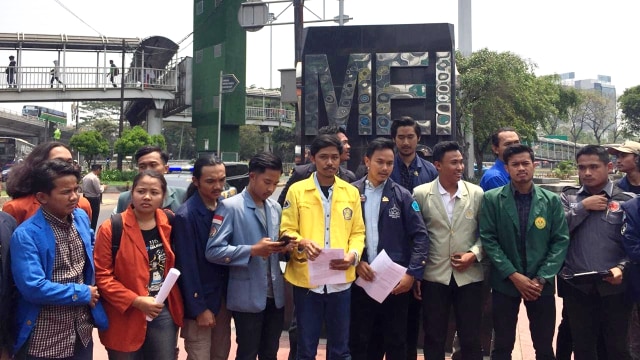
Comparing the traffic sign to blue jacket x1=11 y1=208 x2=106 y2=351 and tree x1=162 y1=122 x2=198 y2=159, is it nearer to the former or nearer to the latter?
blue jacket x1=11 y1=208 x2=106 y2=351

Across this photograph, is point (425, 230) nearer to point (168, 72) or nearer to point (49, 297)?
point (49, 297)

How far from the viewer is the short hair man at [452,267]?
12.3 feet

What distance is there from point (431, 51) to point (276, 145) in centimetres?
5045

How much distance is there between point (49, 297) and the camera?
278cm

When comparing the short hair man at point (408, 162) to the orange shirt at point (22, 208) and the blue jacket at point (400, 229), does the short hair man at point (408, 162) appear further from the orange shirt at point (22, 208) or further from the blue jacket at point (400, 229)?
the orange shirt at point (22, 208)

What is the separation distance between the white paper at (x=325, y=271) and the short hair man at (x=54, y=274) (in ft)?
4.27

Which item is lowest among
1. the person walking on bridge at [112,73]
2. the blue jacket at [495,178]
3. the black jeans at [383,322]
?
the black jeans at [383,322]

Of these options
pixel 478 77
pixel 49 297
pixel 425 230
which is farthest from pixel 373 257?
pixel 478 77

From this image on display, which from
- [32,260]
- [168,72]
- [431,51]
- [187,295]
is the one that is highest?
[168,72]

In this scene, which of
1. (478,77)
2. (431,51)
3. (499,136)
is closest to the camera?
(499,136)

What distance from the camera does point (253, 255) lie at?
339cm

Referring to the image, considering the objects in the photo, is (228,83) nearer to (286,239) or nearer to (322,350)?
(322,350)

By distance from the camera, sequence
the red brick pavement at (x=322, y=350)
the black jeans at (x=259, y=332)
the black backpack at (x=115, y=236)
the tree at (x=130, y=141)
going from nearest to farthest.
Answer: the black backpack at (x=115, y=236)
the black jeans at (x=259, y=332)
the red brick pavement at (x=322, y=350)
the tree at (x=130, y=141)

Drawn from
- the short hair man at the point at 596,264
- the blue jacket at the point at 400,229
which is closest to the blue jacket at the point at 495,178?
the short hair man at the point at 596,264
